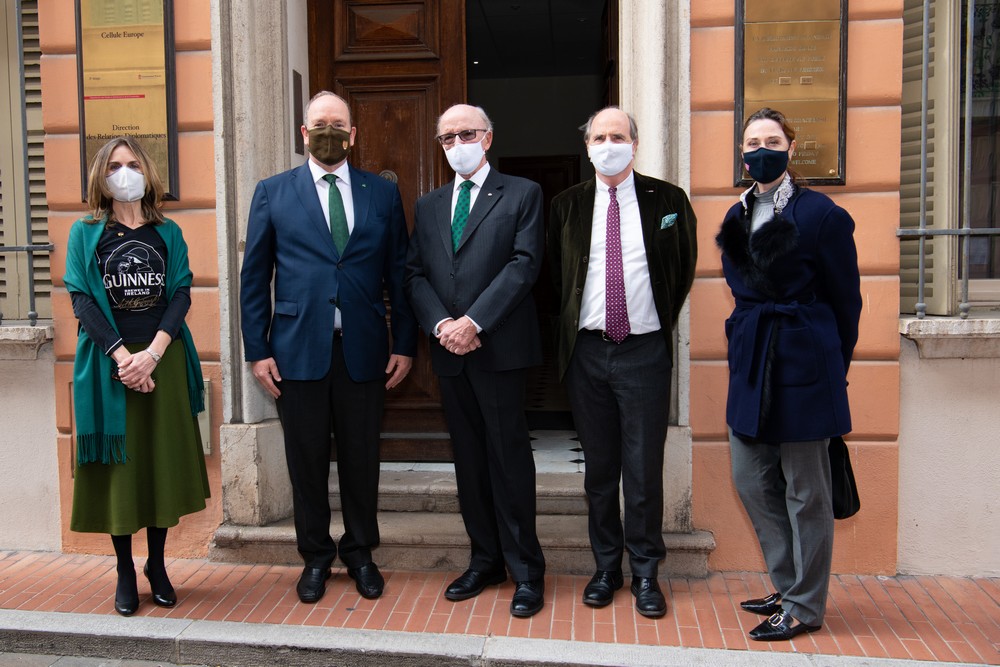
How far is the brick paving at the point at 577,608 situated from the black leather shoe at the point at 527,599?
4cm

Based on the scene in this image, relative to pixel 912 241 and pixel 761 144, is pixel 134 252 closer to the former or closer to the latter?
pixel 761 144

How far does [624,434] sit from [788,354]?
795mm

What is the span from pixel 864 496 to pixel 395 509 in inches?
94.9

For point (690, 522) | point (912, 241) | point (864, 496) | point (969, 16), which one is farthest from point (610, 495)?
point (969, 16)

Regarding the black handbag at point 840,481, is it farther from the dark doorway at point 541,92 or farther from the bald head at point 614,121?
the dark doorway at point 541,92

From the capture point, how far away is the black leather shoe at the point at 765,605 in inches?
140

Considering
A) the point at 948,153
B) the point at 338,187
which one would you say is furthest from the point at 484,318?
the point at 948,153

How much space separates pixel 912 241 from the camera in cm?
427

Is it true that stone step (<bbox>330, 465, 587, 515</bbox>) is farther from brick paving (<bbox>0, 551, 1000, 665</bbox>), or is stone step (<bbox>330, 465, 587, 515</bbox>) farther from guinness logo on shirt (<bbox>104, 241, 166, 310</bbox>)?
guinness logo on shirt (<bbox>104, 241, 166, 310</bbox>)

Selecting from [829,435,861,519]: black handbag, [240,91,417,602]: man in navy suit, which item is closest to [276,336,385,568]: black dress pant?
[240,91,417,602]: man in navy suit

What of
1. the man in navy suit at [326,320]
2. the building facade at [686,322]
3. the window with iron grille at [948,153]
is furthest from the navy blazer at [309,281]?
the window with iron grille at [948,153]

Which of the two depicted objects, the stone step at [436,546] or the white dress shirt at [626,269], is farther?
the stone step at [436,546]

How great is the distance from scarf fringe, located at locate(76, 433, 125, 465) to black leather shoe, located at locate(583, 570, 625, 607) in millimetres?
2050

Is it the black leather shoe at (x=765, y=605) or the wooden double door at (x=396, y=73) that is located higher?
the wooden double door at (x=396, y=73)
